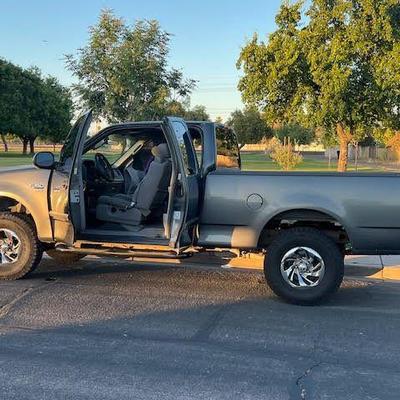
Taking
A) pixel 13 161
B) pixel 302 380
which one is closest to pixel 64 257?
pixel 302 380

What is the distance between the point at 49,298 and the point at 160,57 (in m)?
13.0

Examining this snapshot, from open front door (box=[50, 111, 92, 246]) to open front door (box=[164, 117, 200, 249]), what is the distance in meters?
1.04

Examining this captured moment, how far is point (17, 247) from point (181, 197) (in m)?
2.17

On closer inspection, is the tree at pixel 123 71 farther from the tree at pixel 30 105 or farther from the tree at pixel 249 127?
the tree at pixel 249 127

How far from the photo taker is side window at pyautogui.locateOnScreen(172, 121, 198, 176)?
21.5ft

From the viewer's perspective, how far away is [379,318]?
5.88m

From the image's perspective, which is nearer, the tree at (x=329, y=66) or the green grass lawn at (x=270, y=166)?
the tree at (x=329, y=66)

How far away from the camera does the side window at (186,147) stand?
657 cm

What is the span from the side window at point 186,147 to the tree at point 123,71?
33.6 ft

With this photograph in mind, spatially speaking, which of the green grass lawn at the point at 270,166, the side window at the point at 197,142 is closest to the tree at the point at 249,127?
the green grass lawn at the point at 270,166

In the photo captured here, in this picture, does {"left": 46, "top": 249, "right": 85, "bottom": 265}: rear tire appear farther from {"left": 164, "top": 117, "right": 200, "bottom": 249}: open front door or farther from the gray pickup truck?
{"left": 164, "top": 117, "right": 200, "bottom": 249}: open front door

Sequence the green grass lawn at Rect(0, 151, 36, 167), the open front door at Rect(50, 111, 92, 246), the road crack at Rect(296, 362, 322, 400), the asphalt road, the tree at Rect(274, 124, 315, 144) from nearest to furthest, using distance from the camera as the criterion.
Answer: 1. the road crack at Rect(296, 362, 322, 400)
2. the asphalt road
3. the open front door at Rect(50, 111, 92, 246)
4. the green grass lawn at Rect(0, 151, 36, 167)
5. the tree at Rect(274, 124, 315, 144)

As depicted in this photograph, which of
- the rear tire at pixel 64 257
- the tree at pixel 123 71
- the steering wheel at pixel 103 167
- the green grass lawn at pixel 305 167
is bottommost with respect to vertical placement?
the rear tire at pixel 64 257

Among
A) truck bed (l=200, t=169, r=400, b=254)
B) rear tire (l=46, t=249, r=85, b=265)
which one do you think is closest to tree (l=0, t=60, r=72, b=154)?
rear tire (l=46, t=249, r=85, b=265)
